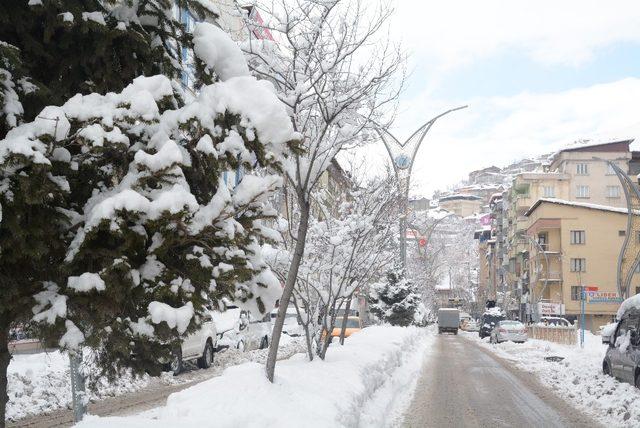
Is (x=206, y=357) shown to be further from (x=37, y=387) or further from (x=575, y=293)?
(x=575, y=293)

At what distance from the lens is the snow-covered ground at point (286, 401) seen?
6.07m

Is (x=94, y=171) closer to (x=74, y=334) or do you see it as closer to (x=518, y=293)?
(x=74, y=334)

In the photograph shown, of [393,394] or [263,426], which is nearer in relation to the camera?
[263,426]

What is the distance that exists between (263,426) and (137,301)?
2.42 metres

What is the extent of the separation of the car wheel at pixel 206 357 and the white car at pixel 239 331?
96 centimetres

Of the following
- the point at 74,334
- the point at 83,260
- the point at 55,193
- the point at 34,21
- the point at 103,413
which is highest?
the point at 34,21

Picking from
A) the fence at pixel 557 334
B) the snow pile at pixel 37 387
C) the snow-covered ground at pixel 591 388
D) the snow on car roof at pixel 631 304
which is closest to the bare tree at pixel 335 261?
the snow pile at pixel 37 387

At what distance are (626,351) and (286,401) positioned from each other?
9.99m

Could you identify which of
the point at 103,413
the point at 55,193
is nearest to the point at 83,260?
the point at 55,193

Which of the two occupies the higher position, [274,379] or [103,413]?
[274,379]

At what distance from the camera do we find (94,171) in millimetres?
4129

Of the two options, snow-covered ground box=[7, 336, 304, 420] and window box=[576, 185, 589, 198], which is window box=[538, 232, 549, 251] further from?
snow-covered ground box=[7, 336, 304, 420]

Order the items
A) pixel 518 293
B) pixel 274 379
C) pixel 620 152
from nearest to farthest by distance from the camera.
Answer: pixel 274 379 → pixel 620 152 → pixel 518 293

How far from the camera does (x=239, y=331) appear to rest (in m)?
22.6
